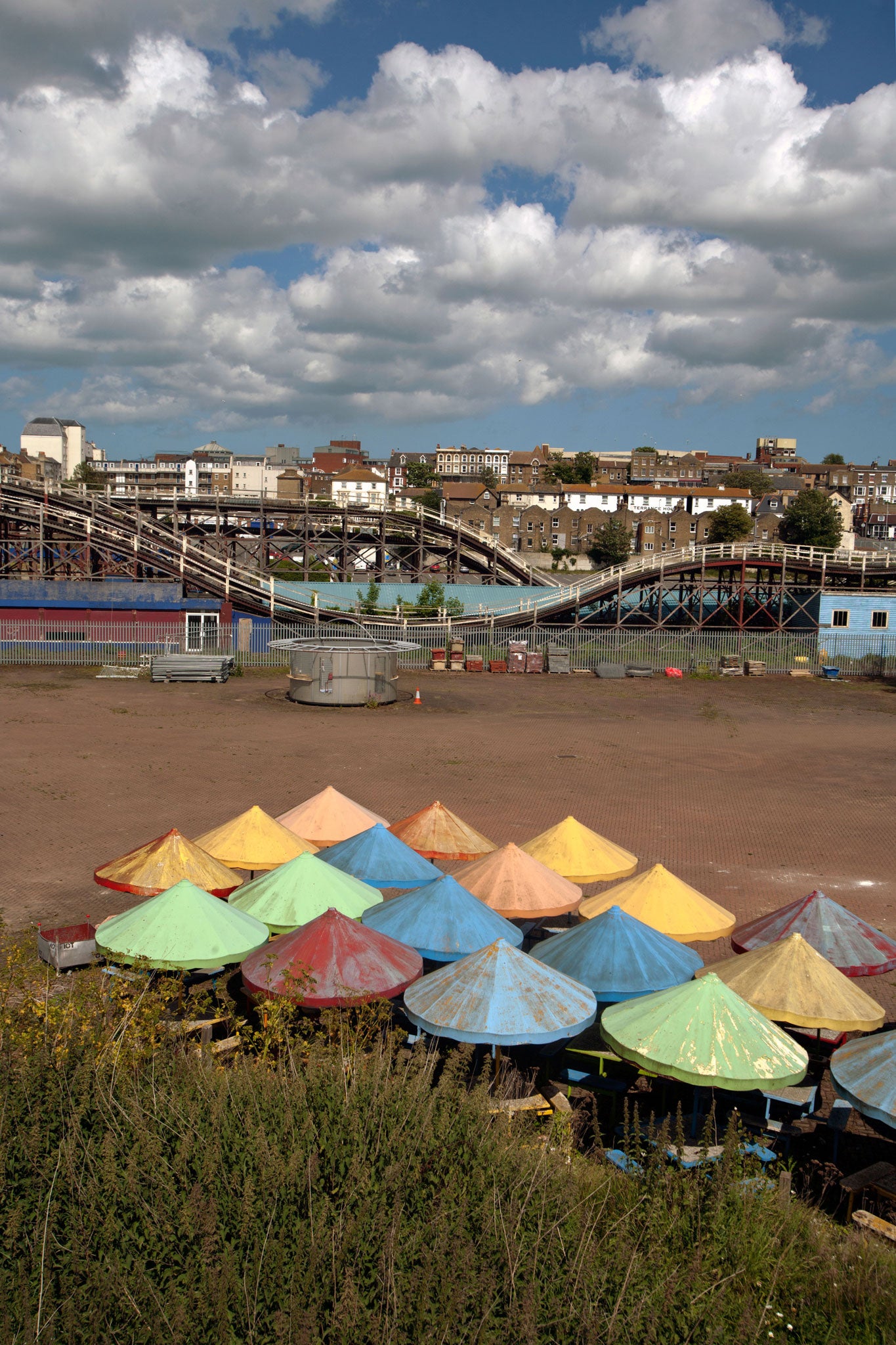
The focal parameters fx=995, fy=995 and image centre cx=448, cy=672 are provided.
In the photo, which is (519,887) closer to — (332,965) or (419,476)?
(332,965)

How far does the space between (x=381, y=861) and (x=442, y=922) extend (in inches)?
84.2

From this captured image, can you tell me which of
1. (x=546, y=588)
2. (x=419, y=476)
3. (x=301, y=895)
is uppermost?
(x=419, y=476)

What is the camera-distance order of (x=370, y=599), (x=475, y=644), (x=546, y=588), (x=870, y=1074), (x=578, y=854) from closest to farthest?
(x=870, y=1074) < (x=578, y=854) < (x=475, y=644) < (x=370, y=599) < (x=546, y=588)

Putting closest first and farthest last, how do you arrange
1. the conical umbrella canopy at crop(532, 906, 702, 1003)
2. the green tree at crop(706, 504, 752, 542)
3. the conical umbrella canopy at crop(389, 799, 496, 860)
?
the conical umbrella canopy at crop(532, 906, 702, 1003), the conical umbrella canopy at crop(389, 799, 496, 860), the green tree at crop(706, 504, 752, 542)

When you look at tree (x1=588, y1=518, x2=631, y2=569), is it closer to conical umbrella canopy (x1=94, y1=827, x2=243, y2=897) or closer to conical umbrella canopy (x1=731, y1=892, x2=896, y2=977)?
conical umbrella canopy (x1=731, y1=892, x2=896, y2=977)

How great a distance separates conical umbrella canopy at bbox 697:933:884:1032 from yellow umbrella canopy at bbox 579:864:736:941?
4.43 ft

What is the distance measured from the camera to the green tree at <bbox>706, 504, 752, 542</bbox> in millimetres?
98625

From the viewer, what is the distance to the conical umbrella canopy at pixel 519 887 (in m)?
10.9

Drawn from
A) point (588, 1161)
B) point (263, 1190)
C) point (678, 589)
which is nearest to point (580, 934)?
point (588, 1161)

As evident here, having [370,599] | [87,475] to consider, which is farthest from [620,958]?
[87,475]

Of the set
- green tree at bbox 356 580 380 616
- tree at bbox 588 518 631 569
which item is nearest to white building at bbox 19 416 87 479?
tree at bbox 588 518 631 569

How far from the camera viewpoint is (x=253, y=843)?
12312mm

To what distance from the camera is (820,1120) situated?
8.80 metres

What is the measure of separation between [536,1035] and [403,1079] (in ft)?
4.08
